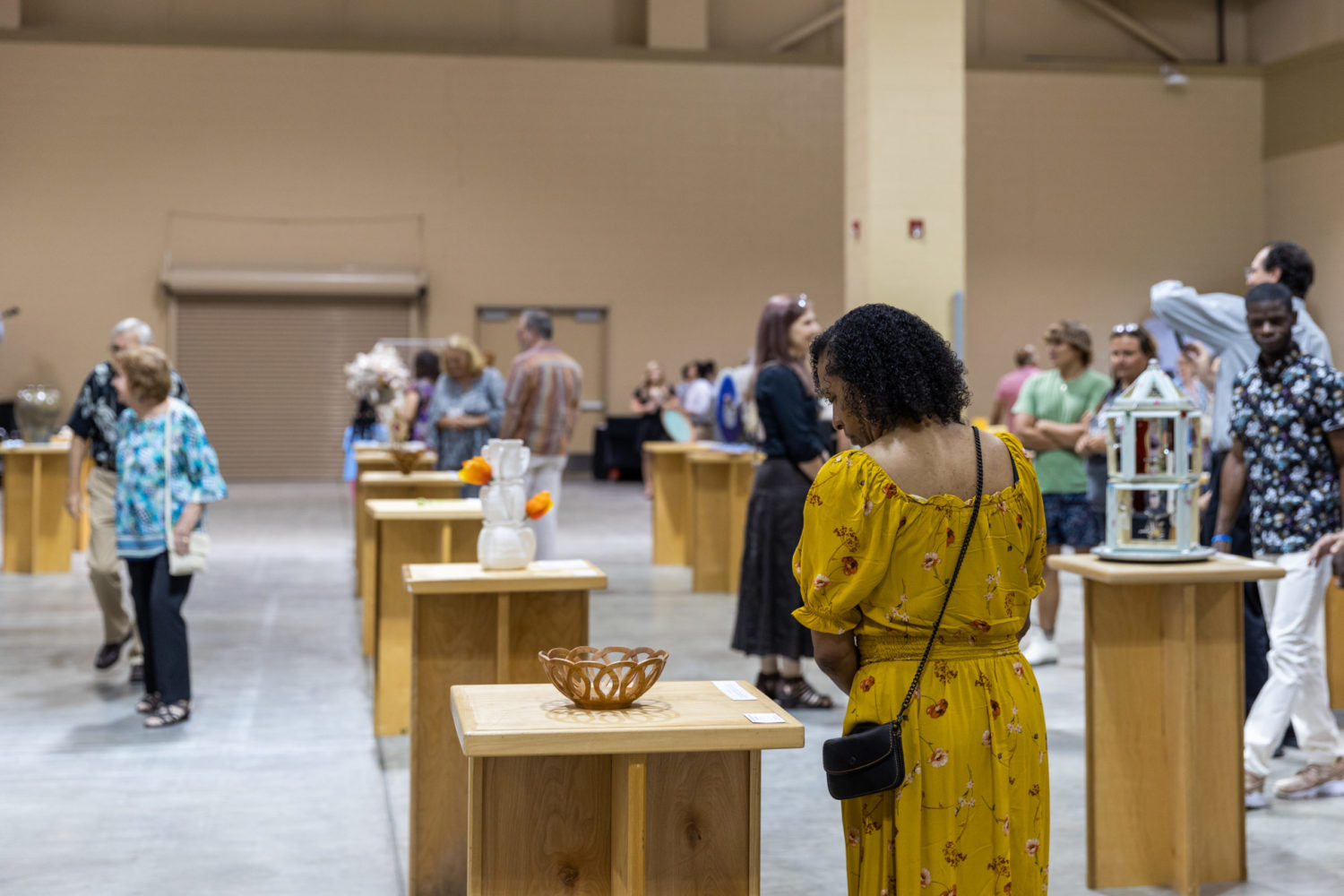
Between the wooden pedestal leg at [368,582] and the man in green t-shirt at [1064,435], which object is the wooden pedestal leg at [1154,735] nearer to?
the man in green t-shirt at [1064,435]

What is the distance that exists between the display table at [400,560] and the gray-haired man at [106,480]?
3.54 feet

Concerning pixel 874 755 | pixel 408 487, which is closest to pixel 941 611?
pixel 874 755

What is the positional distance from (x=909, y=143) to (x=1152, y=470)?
5.96 meters

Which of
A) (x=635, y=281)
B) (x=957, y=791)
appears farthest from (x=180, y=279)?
(x=957, y=791)

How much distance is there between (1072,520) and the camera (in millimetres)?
5637

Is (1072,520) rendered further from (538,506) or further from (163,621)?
(163,621)

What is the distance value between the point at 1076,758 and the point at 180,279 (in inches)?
520

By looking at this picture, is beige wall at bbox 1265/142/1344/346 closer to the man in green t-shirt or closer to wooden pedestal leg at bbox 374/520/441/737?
the man in green t-shirt

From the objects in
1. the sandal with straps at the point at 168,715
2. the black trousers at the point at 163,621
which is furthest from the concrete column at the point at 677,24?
the sandal with straps at the point at 168,715

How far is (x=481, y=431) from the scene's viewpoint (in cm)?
741

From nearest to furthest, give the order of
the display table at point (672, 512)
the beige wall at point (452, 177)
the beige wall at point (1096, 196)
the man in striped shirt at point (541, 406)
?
the man in striped shirt at point (541, 406)
the display table at point (672, 512)
the beige wall at point (452, 177)
the beige wall at point (1096, 196)

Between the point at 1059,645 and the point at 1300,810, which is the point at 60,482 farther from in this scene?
the point at 1300,810

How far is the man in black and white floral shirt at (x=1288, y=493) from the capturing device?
3516 millimetres

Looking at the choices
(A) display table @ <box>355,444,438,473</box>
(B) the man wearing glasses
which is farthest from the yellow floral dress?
(A) display table @ <box>355,444,438,473</box>
